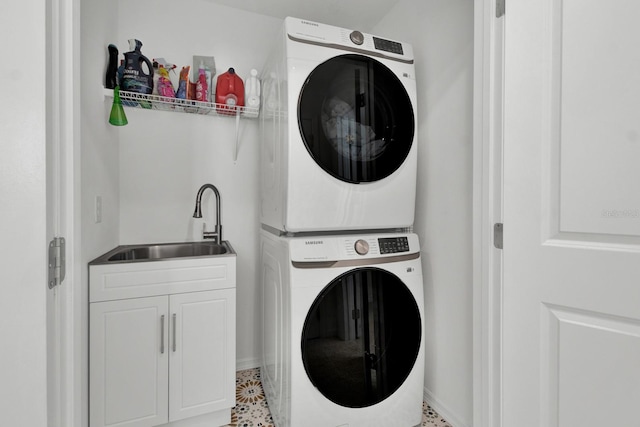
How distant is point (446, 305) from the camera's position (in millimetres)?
1719

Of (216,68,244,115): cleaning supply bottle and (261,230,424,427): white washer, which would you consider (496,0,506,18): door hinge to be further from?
(216,68,244,115): cleaning supply bottle

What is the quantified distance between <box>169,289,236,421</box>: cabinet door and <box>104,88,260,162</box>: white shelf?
1.10m

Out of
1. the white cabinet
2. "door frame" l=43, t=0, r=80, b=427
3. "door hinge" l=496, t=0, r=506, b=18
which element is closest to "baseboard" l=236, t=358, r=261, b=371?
the white cabinet

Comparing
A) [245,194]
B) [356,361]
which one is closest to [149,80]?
[245,194]

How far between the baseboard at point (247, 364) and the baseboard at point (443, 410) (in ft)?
3.94

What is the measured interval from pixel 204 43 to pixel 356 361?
2267 millimetres

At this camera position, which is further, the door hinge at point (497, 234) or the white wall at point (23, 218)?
the door hinge at point (497, 234)

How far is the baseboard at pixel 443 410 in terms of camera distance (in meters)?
1.62

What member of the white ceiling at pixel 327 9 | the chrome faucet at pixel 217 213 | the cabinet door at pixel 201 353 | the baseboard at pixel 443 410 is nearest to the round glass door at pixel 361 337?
the baseboard at pixel 443 410

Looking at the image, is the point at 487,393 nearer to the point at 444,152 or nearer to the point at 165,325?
the point at 444,152

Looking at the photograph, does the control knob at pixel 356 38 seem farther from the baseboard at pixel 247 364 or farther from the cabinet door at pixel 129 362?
the baseboard at pixel 247 364

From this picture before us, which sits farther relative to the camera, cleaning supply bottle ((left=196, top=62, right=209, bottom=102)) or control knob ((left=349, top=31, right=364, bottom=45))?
cleaning supply bottle ((left=196, top=62, right=209, bottom=102))

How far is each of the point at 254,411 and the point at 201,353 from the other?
20.8 inches

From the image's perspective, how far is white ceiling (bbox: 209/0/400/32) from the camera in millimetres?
2109
